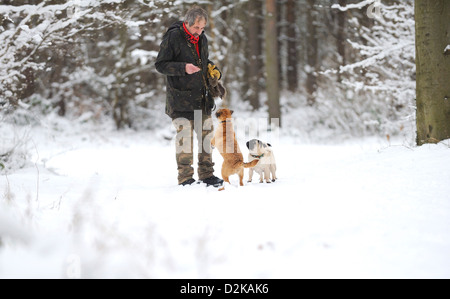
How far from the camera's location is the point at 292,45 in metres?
19.0

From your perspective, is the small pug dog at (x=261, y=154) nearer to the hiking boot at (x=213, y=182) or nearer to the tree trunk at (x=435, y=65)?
the hiking boot at (x=213, y=182)

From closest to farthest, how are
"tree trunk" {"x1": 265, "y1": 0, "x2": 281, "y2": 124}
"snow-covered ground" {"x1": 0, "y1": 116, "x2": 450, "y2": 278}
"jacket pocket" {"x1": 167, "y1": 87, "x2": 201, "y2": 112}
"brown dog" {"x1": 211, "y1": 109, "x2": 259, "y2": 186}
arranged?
"snow-covered ground" {"x1": 0, "y1": 116, "x2": 450, "y2": 278} < "brown dog" {"x1": 211, "y1": 109, "x2": 259, "y2": 186} < "jacket pocket" {"x1": 167, "y1": 87, "x2": 201, "y2": 112} < "tree trunk" {"x1": 265, "y1": 0, "x2": 281, "y2": 124}

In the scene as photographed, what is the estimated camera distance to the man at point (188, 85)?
3.98 meters

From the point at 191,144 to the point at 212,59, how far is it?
27.6 feet

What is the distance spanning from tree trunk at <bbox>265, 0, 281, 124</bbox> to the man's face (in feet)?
25.9

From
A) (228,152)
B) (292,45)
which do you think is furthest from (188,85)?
(292,45)

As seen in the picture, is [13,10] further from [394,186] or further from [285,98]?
[285,98]

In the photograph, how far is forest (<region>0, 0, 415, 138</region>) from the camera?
5000 mm

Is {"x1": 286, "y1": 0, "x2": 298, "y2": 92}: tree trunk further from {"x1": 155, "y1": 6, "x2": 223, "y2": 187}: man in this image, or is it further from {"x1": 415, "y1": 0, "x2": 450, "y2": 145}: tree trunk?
{"x1": 155, "y1": 6, "x2": 223, "y2": 187}: man

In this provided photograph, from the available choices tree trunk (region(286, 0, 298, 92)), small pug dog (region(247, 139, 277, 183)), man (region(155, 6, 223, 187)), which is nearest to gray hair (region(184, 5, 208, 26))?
man (region(155, 6, 223, 187))

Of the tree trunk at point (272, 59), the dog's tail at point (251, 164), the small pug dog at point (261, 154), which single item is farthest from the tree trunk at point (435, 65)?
the tree trunk at point (272, 59)

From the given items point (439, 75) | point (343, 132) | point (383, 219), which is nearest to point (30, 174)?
point (383, 219)

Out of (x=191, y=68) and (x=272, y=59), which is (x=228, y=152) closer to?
(x=191, y=68)

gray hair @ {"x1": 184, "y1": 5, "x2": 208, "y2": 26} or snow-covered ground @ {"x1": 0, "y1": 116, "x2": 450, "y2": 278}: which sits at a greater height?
gray hair @ {"x1": 184, "y1": 5, "x2": 208, "y2": 26}
